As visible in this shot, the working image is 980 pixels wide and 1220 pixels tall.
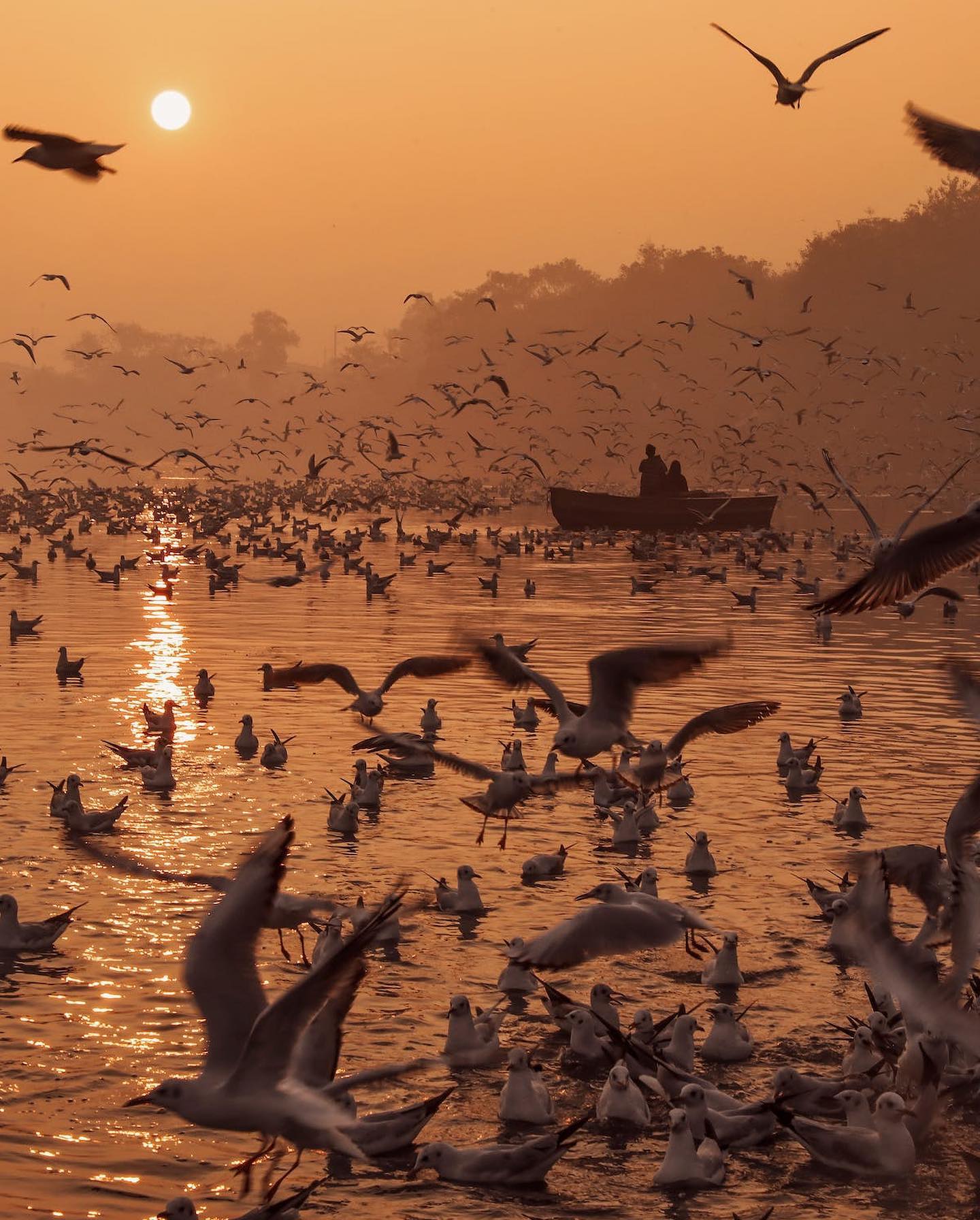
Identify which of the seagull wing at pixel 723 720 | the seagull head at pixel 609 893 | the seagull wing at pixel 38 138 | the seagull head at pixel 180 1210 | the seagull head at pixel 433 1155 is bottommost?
the seagull head at pixel 433 1155

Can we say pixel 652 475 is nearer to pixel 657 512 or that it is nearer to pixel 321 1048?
pixel 657 512

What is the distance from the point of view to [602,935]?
9.68m

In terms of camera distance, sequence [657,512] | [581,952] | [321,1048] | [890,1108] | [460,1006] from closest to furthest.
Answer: [321,1048]
[890,1108]
[581,952]
[460,1006]
[657,512]

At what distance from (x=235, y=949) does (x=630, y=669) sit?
20.5ft

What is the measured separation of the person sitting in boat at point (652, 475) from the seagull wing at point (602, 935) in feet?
151

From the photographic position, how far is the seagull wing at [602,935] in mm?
9367

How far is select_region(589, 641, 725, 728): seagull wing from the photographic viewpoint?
12.2 m

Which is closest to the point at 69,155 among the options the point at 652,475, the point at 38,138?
the point at 38,138

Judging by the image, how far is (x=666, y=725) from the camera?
20859 millimetres

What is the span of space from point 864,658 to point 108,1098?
20.4 metres

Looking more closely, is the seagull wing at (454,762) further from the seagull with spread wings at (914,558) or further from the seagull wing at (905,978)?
the seagull wing at (905,978)

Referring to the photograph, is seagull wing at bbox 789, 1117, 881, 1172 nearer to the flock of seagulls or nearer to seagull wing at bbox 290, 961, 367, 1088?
the flock of seagulls

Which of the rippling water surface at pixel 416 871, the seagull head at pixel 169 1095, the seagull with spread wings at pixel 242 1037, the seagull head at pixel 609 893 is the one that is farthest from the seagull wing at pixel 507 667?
the seagull head at pixel 169 1095

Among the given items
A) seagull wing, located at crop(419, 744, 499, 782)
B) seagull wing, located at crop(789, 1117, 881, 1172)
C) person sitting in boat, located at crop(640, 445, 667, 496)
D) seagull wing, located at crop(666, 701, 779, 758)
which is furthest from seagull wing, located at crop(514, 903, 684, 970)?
person sitting in boat, located at crop(640, 445, 667, 496)
